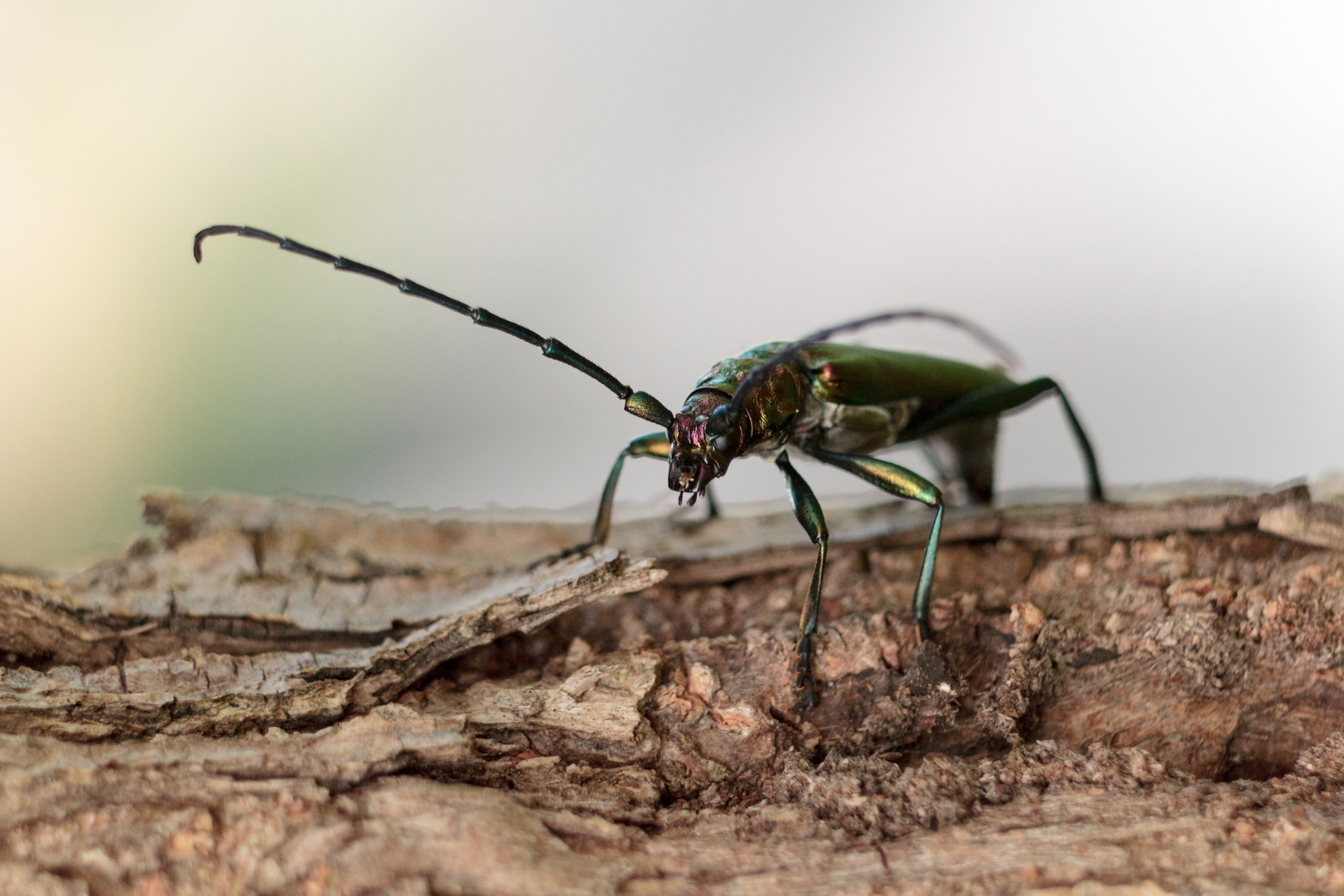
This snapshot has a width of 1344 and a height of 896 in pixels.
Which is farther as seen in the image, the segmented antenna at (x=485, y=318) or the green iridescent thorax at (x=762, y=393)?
the green iridescent thorax at (x=762, y=393)

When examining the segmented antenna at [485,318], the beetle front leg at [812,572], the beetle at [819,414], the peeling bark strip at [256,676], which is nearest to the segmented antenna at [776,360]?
the beetle at [819,414]

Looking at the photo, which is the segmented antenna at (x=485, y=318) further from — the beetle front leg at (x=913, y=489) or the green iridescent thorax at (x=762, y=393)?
the beetle front leg at (x=913, y=489)

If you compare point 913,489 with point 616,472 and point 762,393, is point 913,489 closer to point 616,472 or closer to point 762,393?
point 762,393

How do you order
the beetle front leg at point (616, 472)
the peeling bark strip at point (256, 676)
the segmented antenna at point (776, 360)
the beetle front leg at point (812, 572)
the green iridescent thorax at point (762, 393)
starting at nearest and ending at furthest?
the peeling bark strip at point (256, 676) < the beetle front leg at point (812, 572) < the segmented antenna at point (776, 360) < the green iridescent thorax at point (762, 393) < the beetle front leg at point (616, 472)

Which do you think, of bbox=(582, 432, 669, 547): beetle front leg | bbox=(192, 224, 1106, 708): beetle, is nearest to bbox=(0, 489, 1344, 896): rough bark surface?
bbox=(582, 432, 669, 547): beetle front leg

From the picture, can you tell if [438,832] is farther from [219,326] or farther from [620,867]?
[219,326]

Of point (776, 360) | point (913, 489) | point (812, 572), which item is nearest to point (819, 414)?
point (913, 489)
